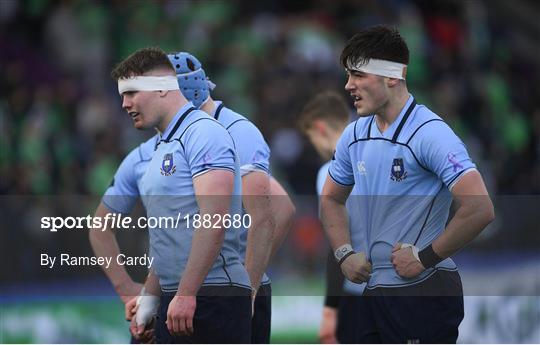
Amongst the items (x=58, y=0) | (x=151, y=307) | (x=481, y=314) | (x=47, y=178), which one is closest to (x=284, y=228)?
(x=151, y=307)

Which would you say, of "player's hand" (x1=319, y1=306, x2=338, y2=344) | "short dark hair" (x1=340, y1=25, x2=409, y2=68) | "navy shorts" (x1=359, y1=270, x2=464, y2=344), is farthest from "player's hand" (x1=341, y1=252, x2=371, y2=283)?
"player's hand" (x1=319, y1=306, x2=338, y2=344)

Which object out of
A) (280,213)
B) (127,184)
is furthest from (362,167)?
(127,184)

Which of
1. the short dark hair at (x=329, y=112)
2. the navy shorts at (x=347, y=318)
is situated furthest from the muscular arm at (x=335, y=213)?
the short dark hair at (x=329, y=112)

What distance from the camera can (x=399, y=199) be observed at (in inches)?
245

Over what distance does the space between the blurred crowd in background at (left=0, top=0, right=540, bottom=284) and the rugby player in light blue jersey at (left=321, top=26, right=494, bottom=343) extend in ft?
15.4

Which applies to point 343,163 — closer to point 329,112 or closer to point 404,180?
point 404,180

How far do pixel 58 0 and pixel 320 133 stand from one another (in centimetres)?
802

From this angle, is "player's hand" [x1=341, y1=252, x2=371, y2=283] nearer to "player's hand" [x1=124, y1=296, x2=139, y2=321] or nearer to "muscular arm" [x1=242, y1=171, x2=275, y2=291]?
"muscular arm" [x1=242, y1=171, x2=275, y2=291]

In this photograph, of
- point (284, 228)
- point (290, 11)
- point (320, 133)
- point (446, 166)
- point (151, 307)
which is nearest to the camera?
point (446, 166)

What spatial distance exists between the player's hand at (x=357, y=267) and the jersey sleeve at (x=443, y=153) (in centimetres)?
62

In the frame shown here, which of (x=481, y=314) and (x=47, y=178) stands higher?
(x=47, y=178)

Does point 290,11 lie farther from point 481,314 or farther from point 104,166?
point 481,314

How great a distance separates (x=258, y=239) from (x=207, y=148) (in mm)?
968

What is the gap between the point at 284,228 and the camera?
25.1 ft
